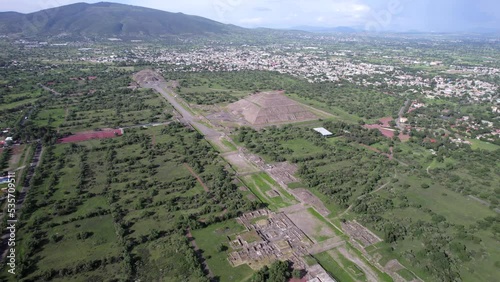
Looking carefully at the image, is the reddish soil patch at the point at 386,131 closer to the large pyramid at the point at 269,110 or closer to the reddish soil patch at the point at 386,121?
the reddish soil patch at the point at 386,121

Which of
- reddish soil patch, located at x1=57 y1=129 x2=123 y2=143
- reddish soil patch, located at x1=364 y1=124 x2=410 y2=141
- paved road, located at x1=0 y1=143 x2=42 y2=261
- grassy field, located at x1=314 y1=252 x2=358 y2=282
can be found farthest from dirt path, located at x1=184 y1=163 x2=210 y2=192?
reddish soil patch, located at x1=364 y1=124 x2=410 y2=141

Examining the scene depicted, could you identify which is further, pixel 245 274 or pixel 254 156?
pixel 254 156

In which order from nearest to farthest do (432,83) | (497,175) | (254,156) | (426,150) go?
(497,175) → (254,156) → (426,150) → (432,83)

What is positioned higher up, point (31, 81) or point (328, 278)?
point (31, 81)

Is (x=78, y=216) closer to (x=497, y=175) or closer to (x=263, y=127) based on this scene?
(x=263, y=127)

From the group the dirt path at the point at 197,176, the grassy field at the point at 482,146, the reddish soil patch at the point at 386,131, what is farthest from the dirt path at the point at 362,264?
the grassy field at the point at 482,146

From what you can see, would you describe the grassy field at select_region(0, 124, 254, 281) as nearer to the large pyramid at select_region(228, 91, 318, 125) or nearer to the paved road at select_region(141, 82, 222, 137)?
the paved road at select_region(141, 82, 222, 137)

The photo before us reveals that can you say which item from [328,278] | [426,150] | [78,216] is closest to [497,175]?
[426,150]
